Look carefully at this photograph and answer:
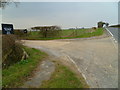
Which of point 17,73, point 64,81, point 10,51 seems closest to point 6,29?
point 10,51

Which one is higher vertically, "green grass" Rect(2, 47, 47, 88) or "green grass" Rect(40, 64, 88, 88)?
"green grass" Rect(2, 47, 47, 88)

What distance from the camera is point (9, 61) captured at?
744 centimetres

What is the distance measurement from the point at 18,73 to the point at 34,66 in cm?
110

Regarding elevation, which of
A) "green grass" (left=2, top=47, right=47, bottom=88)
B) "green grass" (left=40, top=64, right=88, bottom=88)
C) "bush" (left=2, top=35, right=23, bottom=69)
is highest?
"bush" (left=2, top=35, right=23, bottom=69)

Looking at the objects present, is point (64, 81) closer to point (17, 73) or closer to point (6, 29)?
point (17, 73)

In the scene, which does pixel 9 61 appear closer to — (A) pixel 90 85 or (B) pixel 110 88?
(A) pixel 90 85

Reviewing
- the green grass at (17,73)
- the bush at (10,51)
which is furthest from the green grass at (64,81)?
the bush at (10,51)

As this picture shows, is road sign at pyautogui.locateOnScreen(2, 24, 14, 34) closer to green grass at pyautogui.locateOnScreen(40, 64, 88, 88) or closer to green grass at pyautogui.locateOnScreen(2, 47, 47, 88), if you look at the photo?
green grass at pyautogui.locateOnScreen(2, 47, 47, 88)

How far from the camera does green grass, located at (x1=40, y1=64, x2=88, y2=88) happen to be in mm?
4913

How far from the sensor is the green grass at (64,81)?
4913 millimetres

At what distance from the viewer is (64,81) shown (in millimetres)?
5195

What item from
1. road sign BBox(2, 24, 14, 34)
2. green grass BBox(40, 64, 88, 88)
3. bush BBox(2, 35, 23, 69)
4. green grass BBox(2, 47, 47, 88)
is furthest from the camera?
road sign BBox(2, 24, 14, 34)

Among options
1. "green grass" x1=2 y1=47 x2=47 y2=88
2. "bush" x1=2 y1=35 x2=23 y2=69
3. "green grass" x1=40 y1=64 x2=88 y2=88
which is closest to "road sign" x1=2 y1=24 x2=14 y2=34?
"bush" x1=2 y1=35 x2=23 y2=69

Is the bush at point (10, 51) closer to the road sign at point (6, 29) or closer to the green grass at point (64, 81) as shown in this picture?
the road sign at point (6, 29)
